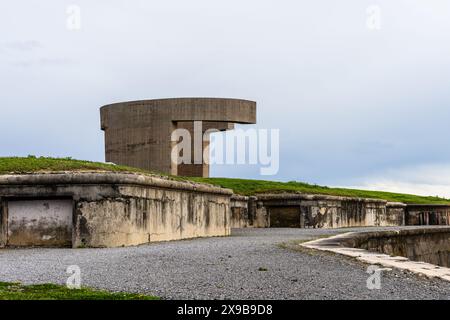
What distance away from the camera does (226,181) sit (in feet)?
103

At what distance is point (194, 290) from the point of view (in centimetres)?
693

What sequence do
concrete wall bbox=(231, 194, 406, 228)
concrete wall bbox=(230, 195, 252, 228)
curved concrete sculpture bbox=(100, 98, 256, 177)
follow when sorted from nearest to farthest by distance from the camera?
concrete wall bbox=(230, 195, 252, 228) → concrete wall bbox=(231, 194, 406, 228) → curved concrete sculpture bbox=(100, 98, 256, 177)

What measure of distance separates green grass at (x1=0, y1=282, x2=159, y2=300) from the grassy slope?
27.4 feet

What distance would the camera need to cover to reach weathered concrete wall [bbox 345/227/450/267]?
1659 centimetres

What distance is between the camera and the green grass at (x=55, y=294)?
6.38 m

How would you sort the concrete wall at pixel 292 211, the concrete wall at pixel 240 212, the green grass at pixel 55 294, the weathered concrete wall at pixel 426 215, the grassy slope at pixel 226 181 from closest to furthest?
1. the green grass at pixel 55 294
2. the grassy slope at pixel 226 181
3. the concrete wall at pixel 240 212
4. the concrete wall at pixel 292 211
5. the weathered concrete wall at pixel 426 215

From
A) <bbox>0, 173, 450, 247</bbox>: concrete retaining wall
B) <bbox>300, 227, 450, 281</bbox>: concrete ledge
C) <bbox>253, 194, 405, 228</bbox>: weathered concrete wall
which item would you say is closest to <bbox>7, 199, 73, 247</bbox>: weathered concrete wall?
<bbox>0, 173, 450, 247</bbox>: concrete retaining wall

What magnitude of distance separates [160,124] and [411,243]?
15.9m

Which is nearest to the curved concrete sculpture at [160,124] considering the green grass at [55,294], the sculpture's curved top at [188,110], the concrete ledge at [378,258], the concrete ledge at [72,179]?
the sculpture's curved top at [188,110]

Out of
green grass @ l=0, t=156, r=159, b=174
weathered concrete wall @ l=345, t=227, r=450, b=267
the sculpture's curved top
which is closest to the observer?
green grass @ l=0, t=156, r=159, b=174

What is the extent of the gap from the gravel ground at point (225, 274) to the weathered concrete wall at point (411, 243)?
15.2 ft

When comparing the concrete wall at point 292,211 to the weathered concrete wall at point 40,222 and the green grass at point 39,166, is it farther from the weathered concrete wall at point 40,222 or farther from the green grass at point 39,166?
the weathered concrete wall at point 40,222

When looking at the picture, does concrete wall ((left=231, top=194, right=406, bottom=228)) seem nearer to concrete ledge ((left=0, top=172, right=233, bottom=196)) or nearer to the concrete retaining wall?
the concrete retaining wall
